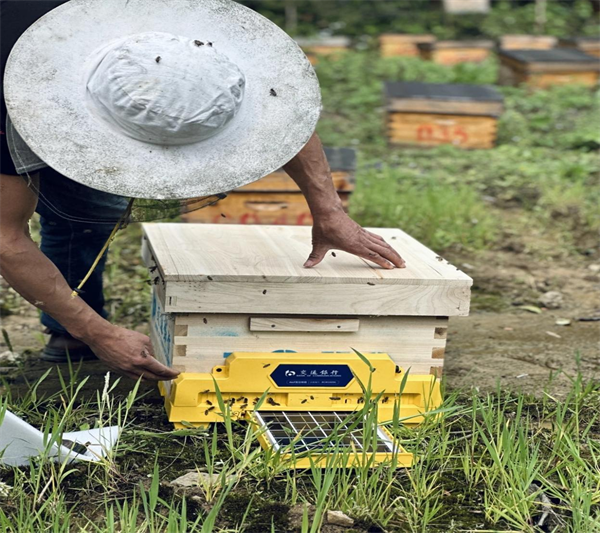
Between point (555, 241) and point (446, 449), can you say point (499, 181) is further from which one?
point (446, 449)

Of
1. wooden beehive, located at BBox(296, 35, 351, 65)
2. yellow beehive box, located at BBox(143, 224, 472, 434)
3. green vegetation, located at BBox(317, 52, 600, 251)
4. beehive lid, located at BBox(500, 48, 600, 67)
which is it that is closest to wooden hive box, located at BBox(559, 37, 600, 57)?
beehive lid, located at BBox(500, 48, 600, 67)

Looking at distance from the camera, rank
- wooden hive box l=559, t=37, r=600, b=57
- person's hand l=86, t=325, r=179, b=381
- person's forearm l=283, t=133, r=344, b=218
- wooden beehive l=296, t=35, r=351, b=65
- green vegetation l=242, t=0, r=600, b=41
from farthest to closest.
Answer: green vegetation l=242, t=0, r=600, b=41
wooden beehive l=296, t=35, r=351, b=65
wooden hive box l=559, t=37, r=600, b=57
person's forearm l=283, t=133, r=344, b=218
person's hand l=86, t=325, r=179, b=381

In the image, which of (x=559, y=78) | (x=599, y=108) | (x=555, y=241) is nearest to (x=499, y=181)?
(x=555, y=241)

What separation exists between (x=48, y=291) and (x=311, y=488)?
886mm

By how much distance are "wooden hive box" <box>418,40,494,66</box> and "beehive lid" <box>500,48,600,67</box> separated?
1.73m

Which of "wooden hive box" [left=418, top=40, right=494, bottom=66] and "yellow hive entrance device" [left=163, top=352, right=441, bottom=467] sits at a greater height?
"yellow hive entrance device" [left=163, top=352, right=441, bottom=467]

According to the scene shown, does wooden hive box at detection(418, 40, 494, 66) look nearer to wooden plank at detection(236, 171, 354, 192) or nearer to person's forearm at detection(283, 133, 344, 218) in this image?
wooden plank at detection(236, 171, 354, 192)

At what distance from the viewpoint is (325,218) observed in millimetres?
2768

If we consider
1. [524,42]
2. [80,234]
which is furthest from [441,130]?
[524,42]

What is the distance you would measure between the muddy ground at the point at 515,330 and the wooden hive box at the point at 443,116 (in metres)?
2.54

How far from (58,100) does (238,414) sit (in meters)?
1.08

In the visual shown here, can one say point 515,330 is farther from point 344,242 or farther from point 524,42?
point 524,42

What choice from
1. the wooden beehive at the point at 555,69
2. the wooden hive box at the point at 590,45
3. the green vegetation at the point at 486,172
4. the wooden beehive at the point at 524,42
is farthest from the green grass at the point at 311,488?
the wooden beehive at the point at 524,42

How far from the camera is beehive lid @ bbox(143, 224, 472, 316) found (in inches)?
102
